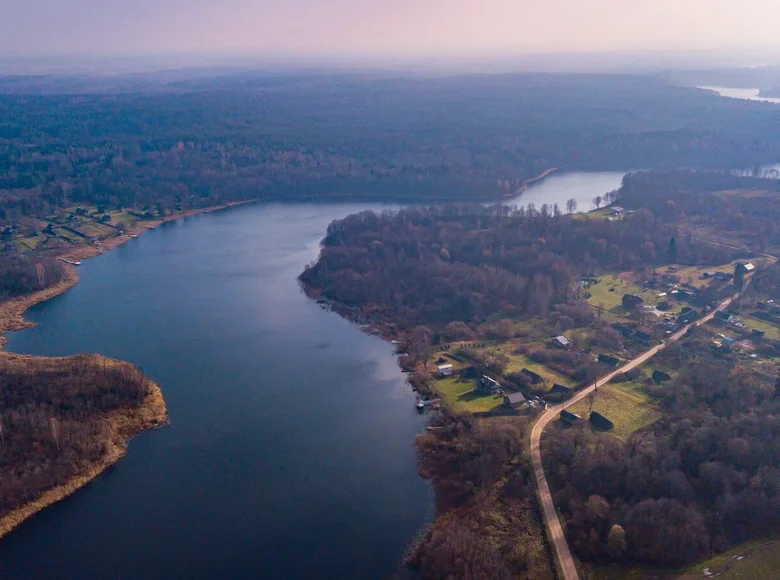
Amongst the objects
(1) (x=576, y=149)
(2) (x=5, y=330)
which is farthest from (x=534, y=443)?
(1) (x=576, y=149)

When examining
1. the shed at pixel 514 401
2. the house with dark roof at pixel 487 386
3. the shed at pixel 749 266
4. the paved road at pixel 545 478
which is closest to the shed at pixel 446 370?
the house with dark roof at pixel 487 386

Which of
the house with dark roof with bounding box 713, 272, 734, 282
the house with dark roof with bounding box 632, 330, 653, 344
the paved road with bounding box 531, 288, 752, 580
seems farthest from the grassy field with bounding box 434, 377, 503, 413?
the house with dark roof with bounding box 713, 272, 734, 282

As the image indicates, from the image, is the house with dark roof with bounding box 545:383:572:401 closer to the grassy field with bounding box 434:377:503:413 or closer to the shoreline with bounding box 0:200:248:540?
the grassy field with bounding box 434:377:503:413

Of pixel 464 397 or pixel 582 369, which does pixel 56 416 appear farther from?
pixel 582 369

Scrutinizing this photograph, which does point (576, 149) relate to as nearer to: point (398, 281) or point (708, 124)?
point (708, 124)

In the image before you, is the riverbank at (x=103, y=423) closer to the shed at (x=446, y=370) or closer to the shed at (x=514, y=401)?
the shed at (x=446, y=370)

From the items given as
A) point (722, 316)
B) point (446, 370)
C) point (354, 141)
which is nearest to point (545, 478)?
point (446, 370)
